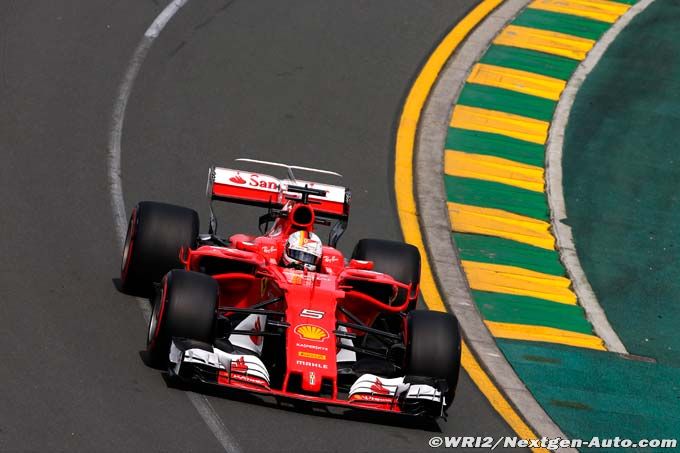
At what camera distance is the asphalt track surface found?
10.6 metres

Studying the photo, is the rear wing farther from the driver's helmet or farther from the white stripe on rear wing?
the driver's helmet

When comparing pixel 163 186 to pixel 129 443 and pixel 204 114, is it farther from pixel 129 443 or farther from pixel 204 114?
pixel 129 443

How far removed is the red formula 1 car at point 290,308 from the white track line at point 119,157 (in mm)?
260

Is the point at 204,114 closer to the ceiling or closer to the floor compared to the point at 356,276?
closer to the ceiling

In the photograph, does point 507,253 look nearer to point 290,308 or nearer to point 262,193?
point 262,193

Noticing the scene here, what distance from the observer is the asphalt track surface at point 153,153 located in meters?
10.6

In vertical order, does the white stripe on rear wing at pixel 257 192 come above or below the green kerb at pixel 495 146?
below

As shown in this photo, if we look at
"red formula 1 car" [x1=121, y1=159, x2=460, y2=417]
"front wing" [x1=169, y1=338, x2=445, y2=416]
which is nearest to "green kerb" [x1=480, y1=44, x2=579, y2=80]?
"red formula 1 car" [x1=121, y1=159, x2=460, y2=417]

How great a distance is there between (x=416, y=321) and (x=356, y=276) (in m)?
0.92

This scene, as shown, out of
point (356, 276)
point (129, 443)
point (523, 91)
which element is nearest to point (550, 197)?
point (523, 91)

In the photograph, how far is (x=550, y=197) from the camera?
16.6m

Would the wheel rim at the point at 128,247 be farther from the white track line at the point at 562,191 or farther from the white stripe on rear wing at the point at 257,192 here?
the white track line at the point at 562,191

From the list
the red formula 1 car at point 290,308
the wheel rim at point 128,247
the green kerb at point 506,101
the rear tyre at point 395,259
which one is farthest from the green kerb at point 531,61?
the wheel rim at point 128,247

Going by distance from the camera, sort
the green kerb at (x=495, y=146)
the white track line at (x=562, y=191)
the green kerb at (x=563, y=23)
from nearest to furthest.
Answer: the white track line at (x=562, y=191) → the green kerb at (x=495, y=146) → the green kerb at (x=563, y=23)
